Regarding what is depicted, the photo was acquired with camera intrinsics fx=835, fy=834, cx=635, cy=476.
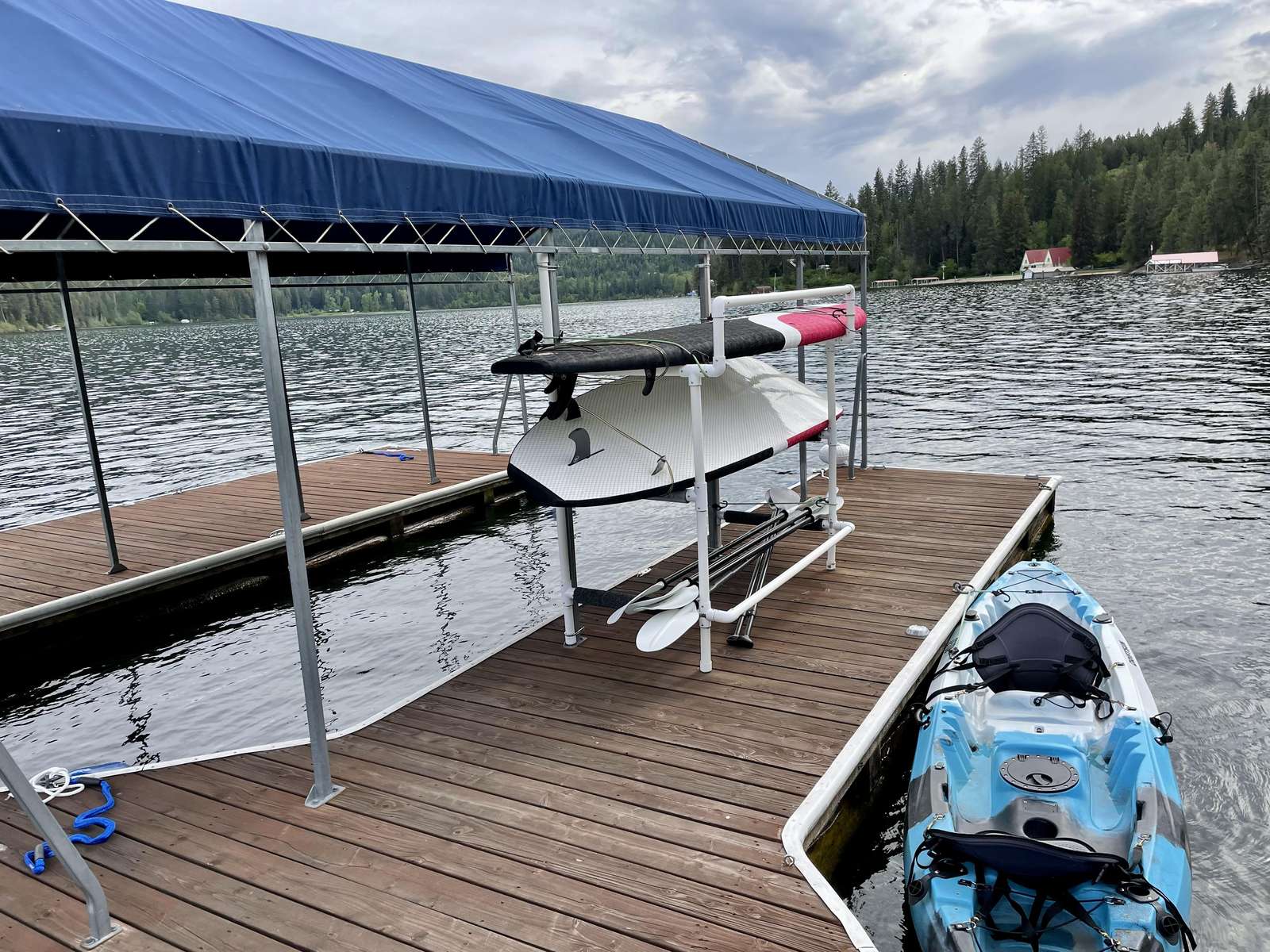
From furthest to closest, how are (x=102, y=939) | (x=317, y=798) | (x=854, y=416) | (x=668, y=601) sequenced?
(x=854, y=416), (x=668, y=601), (x=317, y=798), (x=102, y=939)

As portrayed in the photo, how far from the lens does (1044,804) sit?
400 cm

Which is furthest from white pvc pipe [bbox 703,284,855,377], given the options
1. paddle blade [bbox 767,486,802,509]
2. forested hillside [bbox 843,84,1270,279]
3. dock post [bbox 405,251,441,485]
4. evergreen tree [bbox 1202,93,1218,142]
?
evergreen tree [bbox 1202,93,1218,142]

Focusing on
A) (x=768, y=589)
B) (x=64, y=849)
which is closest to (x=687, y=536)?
(x=768, y=589)

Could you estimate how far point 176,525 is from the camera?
10258 millimetres

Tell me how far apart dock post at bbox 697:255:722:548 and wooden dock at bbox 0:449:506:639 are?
16.4 feet

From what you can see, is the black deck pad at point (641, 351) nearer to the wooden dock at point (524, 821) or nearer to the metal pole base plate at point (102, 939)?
the wooden dock at point (524, 821)

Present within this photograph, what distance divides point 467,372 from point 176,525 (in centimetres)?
2571

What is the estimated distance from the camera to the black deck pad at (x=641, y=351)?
16.1 feet

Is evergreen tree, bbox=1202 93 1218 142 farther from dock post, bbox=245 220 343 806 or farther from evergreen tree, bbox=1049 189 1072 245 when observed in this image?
dock post, bbox=245 220 343 806

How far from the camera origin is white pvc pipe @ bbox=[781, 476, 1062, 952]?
3484 millimetres

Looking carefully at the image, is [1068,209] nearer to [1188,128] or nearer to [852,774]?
[1188,128]

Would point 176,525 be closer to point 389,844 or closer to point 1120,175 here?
point 389,844

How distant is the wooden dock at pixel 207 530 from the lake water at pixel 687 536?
0.40 metres

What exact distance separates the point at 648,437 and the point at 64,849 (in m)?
3.87
